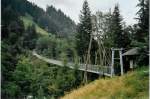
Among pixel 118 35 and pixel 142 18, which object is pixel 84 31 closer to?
pixel 118 35

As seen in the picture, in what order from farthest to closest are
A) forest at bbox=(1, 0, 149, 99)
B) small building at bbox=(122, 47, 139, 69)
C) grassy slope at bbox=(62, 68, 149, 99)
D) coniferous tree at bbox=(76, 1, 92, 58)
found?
1. coniferous tree at bbox=(76, 1, 92, 58)
2. forest at bbox=(1, 0, 149, 99)
3. small building at bbox=(122, 47, 139, 69)
4. grassy slope at bbox=(62, 68, 149, 99)

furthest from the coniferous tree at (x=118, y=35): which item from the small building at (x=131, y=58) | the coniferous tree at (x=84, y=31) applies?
the coniferous tree at (x=84, y=31)

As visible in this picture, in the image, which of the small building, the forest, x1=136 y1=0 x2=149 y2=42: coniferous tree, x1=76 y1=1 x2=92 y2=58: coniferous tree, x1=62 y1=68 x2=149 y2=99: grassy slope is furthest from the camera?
x1=76 y1=1 x2=92 y2=58: coniferous tree

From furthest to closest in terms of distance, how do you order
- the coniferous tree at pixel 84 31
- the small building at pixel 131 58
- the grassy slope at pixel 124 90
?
1. the coniferous tree at pixel 84 31
2. the small building at pixel 131 58
3. the grassy slope at pixel 124 90

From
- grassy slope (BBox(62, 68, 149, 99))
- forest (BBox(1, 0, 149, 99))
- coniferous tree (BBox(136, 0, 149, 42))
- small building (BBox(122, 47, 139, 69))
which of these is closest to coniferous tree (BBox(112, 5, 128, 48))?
forest (BBox(1, 0, 149, 99))

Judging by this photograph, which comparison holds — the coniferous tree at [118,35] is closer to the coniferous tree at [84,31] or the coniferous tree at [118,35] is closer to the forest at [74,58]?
the forest at [74,58]

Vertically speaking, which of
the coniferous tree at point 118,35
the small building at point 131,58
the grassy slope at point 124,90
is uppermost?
the coniferous tree at point 118,35

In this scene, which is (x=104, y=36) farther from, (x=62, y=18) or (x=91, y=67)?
(x=62, y=18)

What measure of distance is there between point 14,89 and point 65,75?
17.9 feet

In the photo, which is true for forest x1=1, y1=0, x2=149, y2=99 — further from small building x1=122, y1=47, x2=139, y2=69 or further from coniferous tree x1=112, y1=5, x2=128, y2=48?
small building x1=122, y1=47, x2=139, y2=69

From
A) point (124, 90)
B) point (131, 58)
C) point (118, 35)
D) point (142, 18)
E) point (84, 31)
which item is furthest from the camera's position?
point (84, 31)

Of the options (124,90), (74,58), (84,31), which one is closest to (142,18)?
(74,58)

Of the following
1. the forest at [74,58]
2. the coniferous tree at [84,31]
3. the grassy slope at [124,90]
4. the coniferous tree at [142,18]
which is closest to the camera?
the grassy slope at [124,90]

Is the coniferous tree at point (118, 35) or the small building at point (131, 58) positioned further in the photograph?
the coniferous tree at point (118, 35)
